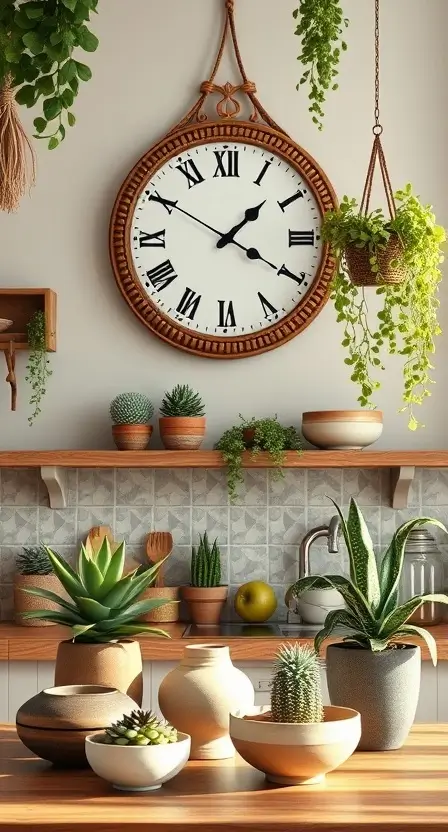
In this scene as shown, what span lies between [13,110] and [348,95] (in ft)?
5.03

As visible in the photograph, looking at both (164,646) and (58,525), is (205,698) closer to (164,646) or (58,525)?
(164,646)

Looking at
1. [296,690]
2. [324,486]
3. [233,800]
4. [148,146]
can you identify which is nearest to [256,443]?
[324,486]

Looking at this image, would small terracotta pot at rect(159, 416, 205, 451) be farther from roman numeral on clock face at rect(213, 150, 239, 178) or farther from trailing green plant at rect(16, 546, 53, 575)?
roman numeral on clock face at rect(213, 150, 239, 178)

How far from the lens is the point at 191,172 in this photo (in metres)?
3.98

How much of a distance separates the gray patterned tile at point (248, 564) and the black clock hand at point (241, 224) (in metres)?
1.10

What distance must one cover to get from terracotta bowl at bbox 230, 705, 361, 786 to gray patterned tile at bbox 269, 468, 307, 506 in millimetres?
2260

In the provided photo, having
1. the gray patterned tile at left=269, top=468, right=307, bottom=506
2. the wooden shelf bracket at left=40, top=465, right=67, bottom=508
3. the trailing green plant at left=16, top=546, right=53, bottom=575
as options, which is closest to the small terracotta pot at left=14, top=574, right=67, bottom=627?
the trailing green plant at left=16, top=546, right=53, bottom=575

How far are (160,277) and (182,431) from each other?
0.60 m

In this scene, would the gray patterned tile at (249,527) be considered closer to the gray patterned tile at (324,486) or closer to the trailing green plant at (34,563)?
the gray patterned tile at (324,486)

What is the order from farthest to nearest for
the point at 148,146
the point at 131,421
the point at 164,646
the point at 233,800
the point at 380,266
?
the point at 148,146 → the point at 131,421 → the point at 164,646 → the point at 380,266 → the point at 233,800

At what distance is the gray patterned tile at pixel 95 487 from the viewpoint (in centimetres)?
398

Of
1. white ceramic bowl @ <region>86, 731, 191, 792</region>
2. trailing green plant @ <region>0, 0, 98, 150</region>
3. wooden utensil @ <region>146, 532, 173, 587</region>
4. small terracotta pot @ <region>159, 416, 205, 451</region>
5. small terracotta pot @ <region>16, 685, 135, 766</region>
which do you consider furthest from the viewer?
wooden utensil @ <region>146, 532, 173, 587</region>

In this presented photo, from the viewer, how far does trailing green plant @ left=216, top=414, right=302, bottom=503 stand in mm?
3646

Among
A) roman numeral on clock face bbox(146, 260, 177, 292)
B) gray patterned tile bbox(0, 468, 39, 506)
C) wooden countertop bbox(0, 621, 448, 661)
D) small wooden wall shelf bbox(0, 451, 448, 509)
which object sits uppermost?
roman numeral on clock face bbox(146, 260, 177, 292)
